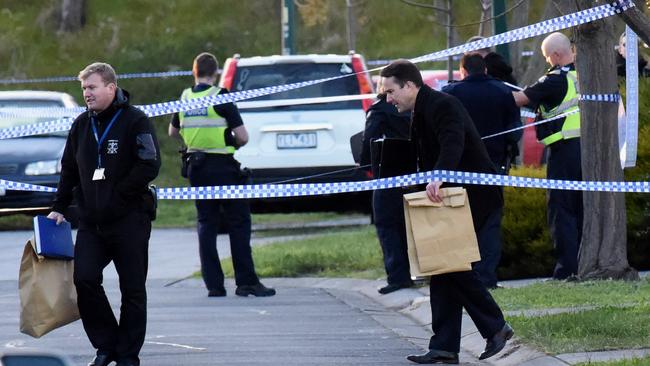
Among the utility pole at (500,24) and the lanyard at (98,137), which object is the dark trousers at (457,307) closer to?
the lanyard at (98,137)

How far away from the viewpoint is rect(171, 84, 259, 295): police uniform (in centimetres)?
1152

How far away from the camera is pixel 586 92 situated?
1053 cm

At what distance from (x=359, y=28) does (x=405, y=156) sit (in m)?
28.4

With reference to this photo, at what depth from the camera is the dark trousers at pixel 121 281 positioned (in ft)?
25.7

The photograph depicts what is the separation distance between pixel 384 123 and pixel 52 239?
13.5 feet

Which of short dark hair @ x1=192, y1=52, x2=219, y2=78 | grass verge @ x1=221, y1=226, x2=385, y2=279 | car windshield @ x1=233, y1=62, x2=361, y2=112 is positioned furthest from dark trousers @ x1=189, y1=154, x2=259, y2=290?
car windshield @ x1=233, y1=62, x2=361, y2=112

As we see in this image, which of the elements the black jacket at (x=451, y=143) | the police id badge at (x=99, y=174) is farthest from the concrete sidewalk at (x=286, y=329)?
the police id badge at (x=99, y=174)

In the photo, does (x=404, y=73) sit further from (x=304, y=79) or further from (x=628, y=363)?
(x=304, y=79)

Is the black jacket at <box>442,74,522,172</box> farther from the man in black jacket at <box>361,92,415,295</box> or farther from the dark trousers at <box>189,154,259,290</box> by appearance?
the dark trousers at <box>189,154,259,290</box>

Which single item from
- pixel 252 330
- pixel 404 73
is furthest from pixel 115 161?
pixel 252 330

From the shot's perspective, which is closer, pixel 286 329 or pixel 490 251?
pixel 286 329

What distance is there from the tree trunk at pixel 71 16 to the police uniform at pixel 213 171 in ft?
89.7

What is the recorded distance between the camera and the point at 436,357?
7.95 m

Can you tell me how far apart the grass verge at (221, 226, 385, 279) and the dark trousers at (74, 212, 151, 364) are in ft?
16.5
